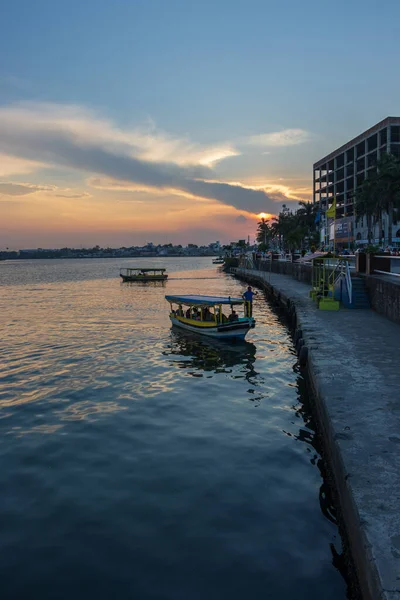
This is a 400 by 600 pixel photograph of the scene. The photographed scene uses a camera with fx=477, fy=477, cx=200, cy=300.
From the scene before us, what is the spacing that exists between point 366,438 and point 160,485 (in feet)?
15.0

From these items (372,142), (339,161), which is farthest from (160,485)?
(339,161)

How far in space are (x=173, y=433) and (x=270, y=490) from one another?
163 inches

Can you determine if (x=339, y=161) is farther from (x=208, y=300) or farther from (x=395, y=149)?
(x=208, y=300)

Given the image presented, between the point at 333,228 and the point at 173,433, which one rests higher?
the point at 333,228

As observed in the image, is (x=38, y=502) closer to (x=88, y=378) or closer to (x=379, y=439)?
(x=379, y=439)

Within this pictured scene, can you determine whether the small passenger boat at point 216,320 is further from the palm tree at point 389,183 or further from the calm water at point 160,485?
the palm tree at point 389,183

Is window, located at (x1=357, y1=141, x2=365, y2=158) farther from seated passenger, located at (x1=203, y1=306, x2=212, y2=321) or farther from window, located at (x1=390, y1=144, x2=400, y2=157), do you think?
seated passenger, located at (x1=203, y1=306, x2=212, y2=321)

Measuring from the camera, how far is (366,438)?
9.34 metres

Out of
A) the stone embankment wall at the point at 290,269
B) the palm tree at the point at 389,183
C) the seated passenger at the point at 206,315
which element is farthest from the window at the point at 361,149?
the seated passenger at the point at 206,315

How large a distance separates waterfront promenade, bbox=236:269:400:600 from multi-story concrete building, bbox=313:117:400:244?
6994cm

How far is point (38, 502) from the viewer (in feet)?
33.1

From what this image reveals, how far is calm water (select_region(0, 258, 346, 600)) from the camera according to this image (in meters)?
7.66

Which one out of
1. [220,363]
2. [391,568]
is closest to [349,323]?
[220,363]

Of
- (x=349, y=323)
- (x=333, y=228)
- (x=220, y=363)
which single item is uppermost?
(x=333, y=228)
